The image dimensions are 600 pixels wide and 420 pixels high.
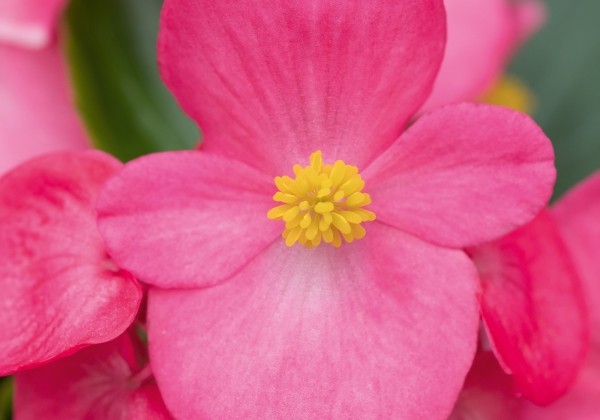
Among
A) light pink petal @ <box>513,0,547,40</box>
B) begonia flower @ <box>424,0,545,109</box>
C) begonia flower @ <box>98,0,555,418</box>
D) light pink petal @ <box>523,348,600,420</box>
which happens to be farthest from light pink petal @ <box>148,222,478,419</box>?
light pink petal @ <box>513,0,547,40</box>

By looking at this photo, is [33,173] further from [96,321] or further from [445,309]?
[445,309]

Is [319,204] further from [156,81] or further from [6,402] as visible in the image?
[156,81]

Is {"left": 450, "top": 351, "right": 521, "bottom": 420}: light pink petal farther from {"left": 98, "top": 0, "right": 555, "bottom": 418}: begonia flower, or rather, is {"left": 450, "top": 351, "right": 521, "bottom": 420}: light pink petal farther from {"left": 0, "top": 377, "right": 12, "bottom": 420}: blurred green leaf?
{"left": 0, "top": 377, "right": 12, "bottom": 420}: blurred green leaf

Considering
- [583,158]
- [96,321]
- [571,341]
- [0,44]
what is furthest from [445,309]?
[583,158]

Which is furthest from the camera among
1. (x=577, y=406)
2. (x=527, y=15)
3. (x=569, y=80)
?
(x=569, y=80)

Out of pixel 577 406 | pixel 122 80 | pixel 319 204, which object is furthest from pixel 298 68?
pixel 122 80

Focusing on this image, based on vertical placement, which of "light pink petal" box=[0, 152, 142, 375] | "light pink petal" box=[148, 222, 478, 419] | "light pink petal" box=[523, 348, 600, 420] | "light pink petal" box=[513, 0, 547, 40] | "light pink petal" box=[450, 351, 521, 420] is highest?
"light pink petal" box=[0, 152, 142, 375]

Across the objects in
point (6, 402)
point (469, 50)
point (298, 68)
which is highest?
point (298, 68)

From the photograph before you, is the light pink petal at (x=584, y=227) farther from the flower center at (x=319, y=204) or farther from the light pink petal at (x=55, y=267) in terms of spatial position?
the light pink petal at (x=55, y=267)
